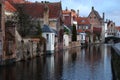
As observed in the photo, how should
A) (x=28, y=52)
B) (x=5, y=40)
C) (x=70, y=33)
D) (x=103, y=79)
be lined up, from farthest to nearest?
(x=70, y=33) → (x=28, y=52) → (x=5, y=40) → (x=103, y=79)

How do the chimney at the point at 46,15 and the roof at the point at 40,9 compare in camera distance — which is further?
the roof at the point at 40,9

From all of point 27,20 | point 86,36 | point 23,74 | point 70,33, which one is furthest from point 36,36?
point 86,36

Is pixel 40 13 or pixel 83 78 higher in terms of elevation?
pixel 40 13

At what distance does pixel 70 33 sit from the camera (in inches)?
3782

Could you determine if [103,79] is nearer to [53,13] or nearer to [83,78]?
[83,78]

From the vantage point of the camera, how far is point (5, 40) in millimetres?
41250

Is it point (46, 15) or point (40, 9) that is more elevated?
point (40, 9)

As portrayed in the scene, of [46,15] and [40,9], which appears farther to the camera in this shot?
[40,9]

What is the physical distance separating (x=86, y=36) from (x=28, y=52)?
2906 inches

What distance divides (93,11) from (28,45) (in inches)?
4472

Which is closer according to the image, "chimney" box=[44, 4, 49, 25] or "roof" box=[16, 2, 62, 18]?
"chimney" box=[44, 4, 49, 25]

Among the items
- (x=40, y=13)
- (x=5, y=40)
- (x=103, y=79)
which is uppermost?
(x=40, y=13)

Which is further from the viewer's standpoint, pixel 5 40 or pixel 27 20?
pixel 27 20

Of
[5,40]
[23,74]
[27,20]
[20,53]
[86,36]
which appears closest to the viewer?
[23,74]
